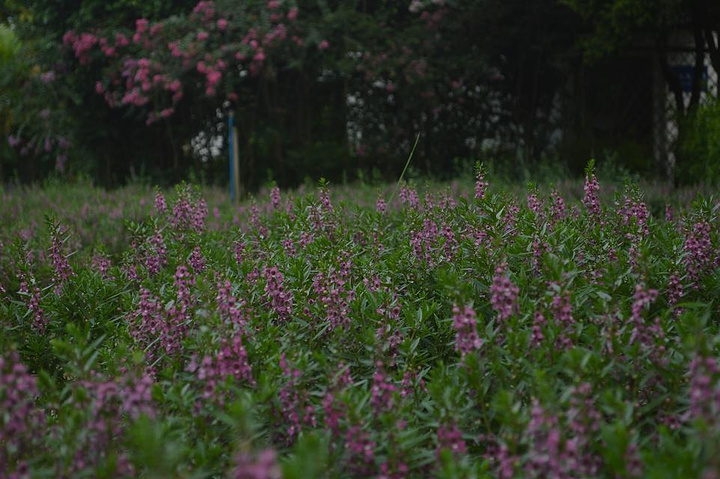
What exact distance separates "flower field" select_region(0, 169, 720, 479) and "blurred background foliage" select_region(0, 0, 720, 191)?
8.02 metres

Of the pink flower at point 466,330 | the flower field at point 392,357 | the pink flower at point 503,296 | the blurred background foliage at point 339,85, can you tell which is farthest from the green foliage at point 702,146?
the pink flower at point 466,330

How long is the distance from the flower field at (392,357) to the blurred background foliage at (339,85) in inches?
316

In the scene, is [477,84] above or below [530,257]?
above

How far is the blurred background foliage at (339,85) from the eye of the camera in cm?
1355

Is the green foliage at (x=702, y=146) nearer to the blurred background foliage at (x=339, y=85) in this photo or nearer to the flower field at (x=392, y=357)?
the blurred background foliage at (x=339, y=85)

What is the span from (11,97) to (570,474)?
18636mm

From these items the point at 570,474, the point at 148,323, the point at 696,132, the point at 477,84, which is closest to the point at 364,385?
the point at 570,474

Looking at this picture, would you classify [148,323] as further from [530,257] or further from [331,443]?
[530,257]

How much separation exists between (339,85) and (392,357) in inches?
500

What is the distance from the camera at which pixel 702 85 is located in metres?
12.8

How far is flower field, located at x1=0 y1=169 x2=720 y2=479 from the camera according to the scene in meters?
2.36

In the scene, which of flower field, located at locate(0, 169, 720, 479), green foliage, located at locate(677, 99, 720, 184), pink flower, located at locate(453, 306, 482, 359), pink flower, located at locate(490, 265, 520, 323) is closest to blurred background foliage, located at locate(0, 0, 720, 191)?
green foliage, located at locate(677, 99, 720, 184)

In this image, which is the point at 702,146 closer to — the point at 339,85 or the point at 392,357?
the point at 339,85

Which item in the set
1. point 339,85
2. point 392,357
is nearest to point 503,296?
point 392,357
